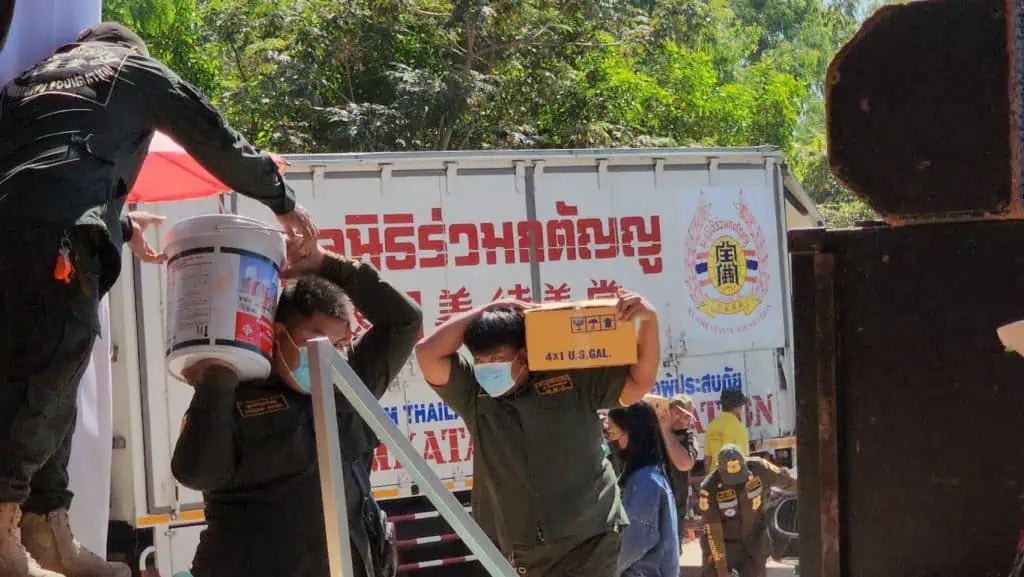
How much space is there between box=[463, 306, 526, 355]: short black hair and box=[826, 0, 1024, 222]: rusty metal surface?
215cm

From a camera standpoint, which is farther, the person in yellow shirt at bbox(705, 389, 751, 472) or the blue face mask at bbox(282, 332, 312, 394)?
the person in yellow shirt at bbox(705, 389, 751, 472)

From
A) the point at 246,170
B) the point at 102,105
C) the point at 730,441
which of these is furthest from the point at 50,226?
the point at 730,441

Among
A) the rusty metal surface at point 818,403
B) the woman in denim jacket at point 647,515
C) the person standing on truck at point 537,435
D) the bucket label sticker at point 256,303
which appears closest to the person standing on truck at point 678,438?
the woman in denim jacket at point 647,515

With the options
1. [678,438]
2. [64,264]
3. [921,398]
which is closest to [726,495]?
[678,438]

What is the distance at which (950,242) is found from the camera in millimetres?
2621

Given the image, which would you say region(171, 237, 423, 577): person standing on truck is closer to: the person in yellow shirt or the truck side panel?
the truck side panel

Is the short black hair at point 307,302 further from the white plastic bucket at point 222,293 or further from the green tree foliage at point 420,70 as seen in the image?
the green tree foliage at point 420,70

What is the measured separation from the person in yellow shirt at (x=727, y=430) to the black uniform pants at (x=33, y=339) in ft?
25.2

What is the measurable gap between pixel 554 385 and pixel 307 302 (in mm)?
1528

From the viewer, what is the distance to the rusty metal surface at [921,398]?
2.57 m

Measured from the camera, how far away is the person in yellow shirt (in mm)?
9844

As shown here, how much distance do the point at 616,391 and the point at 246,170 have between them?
2.09 meters

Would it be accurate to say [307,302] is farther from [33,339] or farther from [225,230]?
[33,339]

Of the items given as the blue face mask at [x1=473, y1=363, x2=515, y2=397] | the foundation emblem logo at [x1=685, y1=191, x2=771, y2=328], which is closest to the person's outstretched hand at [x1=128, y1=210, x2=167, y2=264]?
the blue face mask at [x1=473, y1=363, x2=515, y2=397]
